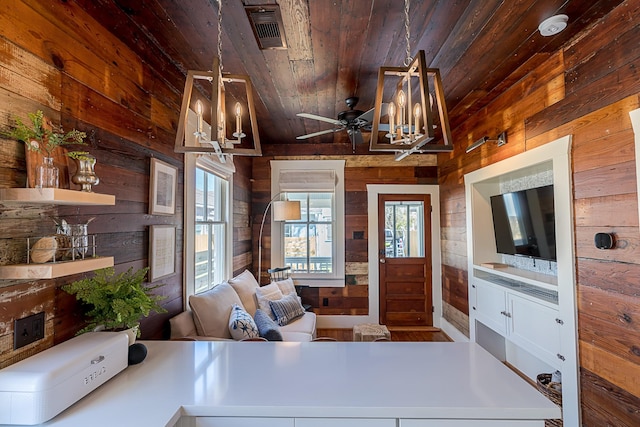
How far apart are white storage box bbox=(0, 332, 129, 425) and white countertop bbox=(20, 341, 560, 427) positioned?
5 centimetres

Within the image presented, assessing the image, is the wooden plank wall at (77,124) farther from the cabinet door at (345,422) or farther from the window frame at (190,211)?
the cabinet door at (345,422)

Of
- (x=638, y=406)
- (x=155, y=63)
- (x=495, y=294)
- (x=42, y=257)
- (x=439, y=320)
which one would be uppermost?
(x=155, y=63)

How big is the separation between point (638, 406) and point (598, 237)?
2.87 ft

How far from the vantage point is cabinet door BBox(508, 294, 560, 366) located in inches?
90.8

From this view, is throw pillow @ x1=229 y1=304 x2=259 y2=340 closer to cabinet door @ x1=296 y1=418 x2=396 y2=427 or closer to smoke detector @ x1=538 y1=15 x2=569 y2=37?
cabinet door @ x1=296 y1=418 x2=396 y2=427

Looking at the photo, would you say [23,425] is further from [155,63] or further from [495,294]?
[495,294]

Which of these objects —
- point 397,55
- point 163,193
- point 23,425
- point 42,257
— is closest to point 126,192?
point 163,193

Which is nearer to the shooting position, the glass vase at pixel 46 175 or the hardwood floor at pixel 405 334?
the glass vase at pixel 46 175

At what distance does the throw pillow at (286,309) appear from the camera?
340cm

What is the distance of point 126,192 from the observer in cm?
186

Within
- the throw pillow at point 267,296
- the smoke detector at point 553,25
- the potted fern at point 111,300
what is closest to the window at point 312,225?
the throw pillow at point 267,296

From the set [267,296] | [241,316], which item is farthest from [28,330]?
[267,296]

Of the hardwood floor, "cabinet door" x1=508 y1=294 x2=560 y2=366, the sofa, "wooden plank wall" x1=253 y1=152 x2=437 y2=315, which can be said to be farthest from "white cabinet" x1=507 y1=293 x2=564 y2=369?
"wooden plank wall" x1=253 y1=152 x2=437 y2=315

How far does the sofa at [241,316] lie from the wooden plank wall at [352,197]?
1074 mm
